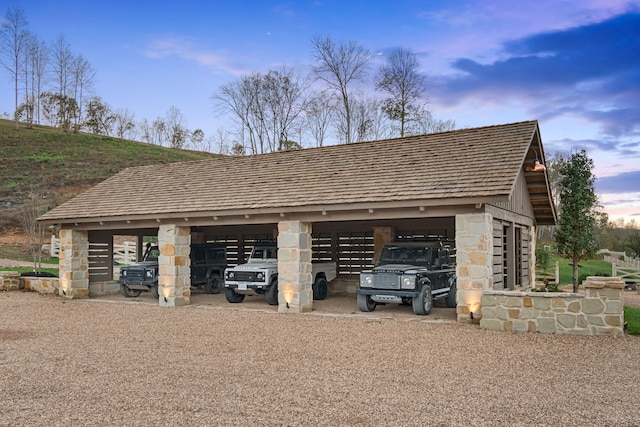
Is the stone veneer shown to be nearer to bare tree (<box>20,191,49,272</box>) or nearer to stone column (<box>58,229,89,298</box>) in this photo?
stone column (<box>58,229,89,298</box>)

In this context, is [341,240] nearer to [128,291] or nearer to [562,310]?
[128,291]

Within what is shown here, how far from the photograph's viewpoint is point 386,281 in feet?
40.6

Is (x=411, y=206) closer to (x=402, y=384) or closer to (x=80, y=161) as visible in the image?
(x=402, y=384)

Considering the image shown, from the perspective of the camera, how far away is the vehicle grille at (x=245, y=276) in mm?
14719

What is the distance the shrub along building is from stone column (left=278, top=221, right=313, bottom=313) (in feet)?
0.09

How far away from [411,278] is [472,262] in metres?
1.51

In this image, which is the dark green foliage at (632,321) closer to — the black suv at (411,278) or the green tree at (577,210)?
the green tree at (577,210)

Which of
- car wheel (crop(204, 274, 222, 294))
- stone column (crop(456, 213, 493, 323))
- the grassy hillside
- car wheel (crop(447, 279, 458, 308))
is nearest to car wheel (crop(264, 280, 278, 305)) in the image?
car wheel (crop(204, 274, 222, 294))

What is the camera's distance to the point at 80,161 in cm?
5284

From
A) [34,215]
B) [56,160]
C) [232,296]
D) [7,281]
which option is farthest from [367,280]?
[56,160]

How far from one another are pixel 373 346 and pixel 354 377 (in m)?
2.11

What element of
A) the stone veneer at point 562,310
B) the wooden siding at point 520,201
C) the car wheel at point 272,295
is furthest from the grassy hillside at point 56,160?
the stone veneer at point 562,310

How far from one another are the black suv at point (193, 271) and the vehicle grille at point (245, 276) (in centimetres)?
335

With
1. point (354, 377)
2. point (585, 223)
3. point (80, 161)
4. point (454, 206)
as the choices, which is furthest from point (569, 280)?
point (80, 161)
